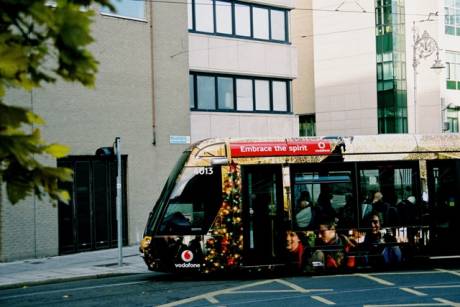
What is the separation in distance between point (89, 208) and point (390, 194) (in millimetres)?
9785

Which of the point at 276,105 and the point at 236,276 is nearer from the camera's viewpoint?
the point at 236,276

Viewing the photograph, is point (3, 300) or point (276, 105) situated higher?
point (276, 105)

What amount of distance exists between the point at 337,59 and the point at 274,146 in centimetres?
3782

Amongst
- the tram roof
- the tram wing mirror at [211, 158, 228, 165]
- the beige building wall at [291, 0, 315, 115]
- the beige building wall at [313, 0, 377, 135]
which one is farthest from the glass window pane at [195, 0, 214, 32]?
the beige building wall at [291, 0, 315, 115]

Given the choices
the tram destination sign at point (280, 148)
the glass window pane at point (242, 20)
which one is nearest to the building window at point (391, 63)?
the glass window pane at point (242, 20)

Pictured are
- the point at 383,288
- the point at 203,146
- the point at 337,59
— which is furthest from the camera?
the point at 337,59

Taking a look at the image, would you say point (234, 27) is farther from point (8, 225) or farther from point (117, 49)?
point (8, 225)

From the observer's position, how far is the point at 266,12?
25.9 m

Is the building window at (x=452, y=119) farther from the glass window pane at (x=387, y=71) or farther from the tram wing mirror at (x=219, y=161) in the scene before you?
the tram wing mirror at (x=219, y=161)

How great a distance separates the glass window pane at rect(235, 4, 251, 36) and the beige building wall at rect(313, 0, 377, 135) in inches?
985

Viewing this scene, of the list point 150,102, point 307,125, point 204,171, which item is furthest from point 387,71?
point 204,171

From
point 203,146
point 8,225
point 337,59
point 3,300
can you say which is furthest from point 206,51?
point 337,59

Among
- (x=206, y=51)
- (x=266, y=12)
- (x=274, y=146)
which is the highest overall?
(x=266, y=12)

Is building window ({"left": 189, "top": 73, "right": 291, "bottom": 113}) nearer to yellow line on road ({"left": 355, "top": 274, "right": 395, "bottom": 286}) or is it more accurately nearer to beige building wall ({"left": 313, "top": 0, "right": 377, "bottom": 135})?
yellow line on road ({"left": 355, "top": 274, "right": 395, "bottom": 286})
